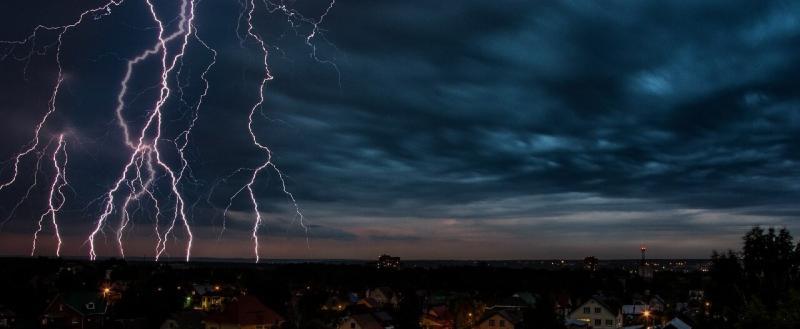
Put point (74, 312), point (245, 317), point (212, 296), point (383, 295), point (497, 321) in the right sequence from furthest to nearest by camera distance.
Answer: point (383, 295), point (212, 296), point (74, 312), point (497, 321), point (245, 317)

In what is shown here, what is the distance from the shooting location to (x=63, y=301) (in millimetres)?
42594

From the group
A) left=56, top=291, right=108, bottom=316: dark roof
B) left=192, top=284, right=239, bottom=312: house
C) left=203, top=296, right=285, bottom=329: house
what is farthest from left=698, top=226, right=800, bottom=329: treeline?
left=192, top=284, right=239, bottom=312: house

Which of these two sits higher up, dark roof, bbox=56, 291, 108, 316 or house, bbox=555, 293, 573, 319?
dark roof, bbox=56, 291, 108, 316

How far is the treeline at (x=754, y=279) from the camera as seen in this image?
15209mm

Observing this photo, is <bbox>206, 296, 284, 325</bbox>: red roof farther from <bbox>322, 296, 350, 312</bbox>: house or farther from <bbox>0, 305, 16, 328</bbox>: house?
<bbox>322, 296, 350, 312</bbox>: house

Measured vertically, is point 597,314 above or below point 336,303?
above

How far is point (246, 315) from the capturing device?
36.9 metres

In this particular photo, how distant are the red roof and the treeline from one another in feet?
82.0

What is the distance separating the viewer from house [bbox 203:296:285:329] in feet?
119

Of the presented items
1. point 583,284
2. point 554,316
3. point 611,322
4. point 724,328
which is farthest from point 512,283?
point 724,328

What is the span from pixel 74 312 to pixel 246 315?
1369 cm

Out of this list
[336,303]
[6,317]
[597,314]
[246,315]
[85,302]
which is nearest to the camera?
[246,315]

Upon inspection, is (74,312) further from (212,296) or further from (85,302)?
(212,296)

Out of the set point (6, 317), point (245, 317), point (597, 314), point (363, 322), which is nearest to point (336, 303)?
point (363, 322)
